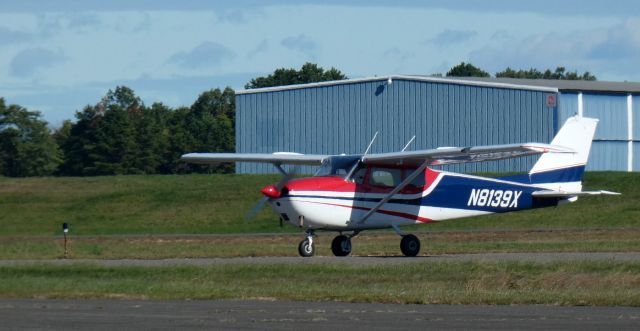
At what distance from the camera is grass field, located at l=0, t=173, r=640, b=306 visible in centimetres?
1858

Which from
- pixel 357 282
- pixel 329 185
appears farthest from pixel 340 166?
pixel 357 282

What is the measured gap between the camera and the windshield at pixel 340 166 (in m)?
27.8

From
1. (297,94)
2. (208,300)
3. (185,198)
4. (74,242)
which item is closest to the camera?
(208,300)

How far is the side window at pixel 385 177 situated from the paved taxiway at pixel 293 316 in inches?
446

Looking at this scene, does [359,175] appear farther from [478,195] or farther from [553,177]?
[553,177]

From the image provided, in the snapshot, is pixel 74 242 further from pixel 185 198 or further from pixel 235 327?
pixel 235 327

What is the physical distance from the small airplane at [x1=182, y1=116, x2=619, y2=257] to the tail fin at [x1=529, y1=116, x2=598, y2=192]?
1.0 inches

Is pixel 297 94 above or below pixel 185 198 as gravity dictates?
above

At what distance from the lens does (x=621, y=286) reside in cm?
1930

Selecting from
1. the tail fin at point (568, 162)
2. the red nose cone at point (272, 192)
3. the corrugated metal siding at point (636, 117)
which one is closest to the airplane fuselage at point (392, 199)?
the red nose cone at point (272, 192)

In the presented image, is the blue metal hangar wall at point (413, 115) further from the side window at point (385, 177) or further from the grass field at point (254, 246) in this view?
the side window at point (385, 177)

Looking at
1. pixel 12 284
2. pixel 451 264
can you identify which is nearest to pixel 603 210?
pixel 451 264

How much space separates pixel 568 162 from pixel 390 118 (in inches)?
1264

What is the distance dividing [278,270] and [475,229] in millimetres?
21742
